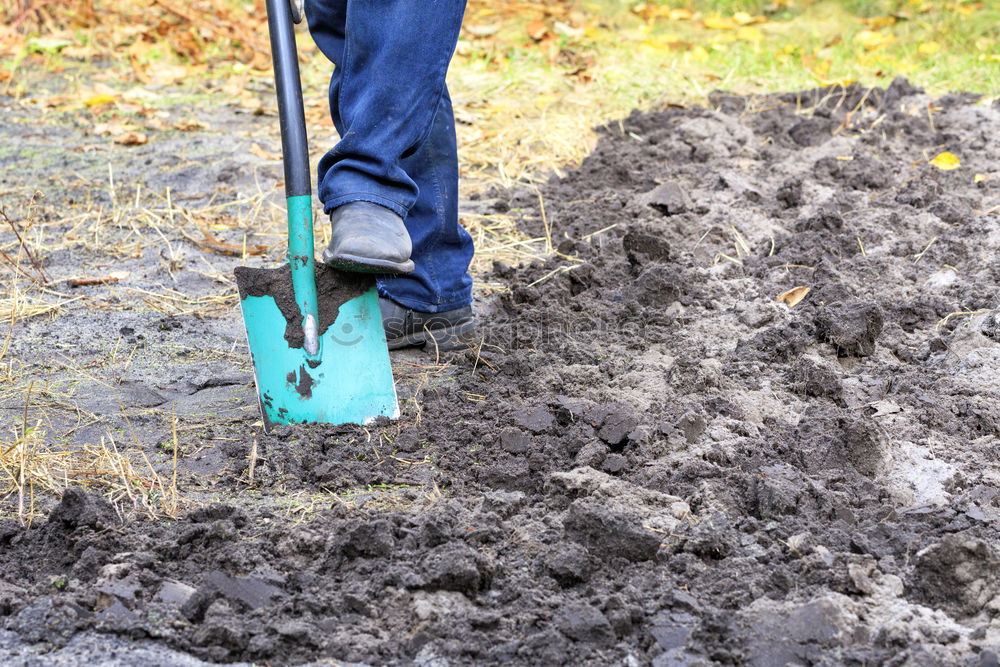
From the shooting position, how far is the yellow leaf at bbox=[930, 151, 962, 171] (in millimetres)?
3867

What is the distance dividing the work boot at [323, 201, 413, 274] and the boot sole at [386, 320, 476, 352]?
495 millimetres

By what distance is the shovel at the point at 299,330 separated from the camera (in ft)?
8.06

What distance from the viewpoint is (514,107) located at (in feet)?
17.0

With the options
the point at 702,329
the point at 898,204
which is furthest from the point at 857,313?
the point at 898,204

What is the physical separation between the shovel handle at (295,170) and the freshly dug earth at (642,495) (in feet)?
1.01

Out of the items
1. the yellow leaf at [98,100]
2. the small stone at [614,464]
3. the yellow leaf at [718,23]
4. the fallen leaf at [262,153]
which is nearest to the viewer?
the small stone at [614,464]

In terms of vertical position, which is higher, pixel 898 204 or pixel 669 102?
pixel 898 204

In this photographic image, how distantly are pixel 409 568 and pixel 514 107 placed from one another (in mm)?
3709

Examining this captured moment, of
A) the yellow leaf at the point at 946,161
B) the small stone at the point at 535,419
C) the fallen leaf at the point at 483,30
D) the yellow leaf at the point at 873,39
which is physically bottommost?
the fallen leaf at the point at 483,30

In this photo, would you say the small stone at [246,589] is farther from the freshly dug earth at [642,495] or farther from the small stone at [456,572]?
the small stone at [456,572]

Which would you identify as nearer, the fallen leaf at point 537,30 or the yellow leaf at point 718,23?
the fallen leaf at point 537,30

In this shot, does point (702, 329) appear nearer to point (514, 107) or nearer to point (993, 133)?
point (993, 133)

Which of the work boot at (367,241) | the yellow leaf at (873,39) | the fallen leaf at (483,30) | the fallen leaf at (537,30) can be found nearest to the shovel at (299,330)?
the work boot at (367,241)

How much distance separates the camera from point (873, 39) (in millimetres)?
6016
